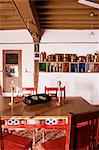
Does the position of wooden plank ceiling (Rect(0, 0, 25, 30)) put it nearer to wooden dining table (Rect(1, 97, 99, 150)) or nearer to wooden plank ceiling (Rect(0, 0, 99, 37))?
wooden plank ceiling (Rect(0, 0, 99, 37))

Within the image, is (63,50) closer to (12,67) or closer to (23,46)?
(23,46)

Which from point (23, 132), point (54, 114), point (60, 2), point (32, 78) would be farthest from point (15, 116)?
Result: point (32, 78)

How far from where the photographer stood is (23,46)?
22.4ft

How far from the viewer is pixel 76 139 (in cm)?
199

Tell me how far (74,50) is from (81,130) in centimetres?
487

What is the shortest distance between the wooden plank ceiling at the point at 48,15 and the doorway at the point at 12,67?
812 millimetres

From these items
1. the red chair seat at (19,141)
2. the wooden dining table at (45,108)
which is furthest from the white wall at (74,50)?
the red chair seat at (19,141)

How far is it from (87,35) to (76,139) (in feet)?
16.5

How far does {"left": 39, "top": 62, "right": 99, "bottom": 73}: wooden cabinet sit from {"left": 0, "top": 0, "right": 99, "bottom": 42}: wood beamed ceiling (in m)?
0.86

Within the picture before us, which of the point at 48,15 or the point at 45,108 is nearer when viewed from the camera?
the point at 45,108

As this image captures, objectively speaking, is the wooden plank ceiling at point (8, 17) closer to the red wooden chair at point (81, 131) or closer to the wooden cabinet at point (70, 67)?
the wooden cabinet at point (70, 67)

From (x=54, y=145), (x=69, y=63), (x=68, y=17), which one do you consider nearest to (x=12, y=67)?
(x=69, y=63)

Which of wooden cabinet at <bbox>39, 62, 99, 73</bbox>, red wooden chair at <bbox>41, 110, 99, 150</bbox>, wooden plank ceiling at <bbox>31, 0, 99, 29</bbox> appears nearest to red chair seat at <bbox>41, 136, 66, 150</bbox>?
red wooden chair at <bbox>41, 110, 99, 150</bbox>

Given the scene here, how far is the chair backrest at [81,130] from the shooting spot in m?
1.89
